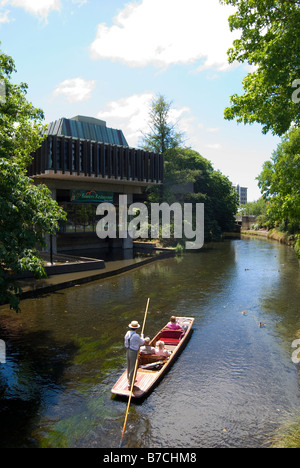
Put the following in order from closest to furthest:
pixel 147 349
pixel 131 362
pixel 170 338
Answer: pixel 131 362 < pixel 147 349 < pixel 170 338

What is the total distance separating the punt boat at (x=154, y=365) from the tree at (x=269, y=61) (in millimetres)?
7943

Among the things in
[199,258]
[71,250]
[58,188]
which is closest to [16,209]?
[58,188]

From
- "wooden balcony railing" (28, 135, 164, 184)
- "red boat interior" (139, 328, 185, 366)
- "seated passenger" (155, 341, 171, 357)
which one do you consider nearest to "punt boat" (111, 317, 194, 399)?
"red boat interior" (139, 328, 185, 366)

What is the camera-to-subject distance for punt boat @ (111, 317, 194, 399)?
8656 millimetres

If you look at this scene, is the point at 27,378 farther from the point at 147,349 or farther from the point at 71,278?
the point at 71,278

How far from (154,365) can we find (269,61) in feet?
32.7

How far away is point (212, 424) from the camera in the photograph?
7.81 m

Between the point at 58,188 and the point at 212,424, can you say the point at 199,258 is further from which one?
the point at 212,424

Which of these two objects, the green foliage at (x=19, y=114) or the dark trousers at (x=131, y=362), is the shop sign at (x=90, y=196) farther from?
the dark trousers at (x=131, y=362)

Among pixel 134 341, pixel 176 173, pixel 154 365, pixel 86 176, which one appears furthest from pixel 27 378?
pixel 176 173

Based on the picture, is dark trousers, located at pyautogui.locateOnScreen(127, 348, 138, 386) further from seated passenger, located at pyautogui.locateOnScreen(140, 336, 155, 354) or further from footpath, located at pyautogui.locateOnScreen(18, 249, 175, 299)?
footpath, located at pyautogui.locateOnScreen(18, 249, 175, 299)

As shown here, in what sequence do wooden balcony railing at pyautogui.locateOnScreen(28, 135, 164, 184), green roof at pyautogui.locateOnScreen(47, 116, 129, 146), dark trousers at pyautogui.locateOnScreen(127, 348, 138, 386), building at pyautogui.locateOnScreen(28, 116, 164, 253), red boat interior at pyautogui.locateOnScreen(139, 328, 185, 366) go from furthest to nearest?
green roof at pyautogui.locateOnScreen(47, 116, 129, 146), building at pyautogui.locateOnScreen(28, 116, 164, 253), wooden balcony railing at pyautogui.locateOnScreen(28, 135, 164, 184), red boat interior at pyautogui.locateOnScreen(139, 328, 185, 366), dark trousers at pyautogui.locateOnScreen(127, 348, 138, 386)

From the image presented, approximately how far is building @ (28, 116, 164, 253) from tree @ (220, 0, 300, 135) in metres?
20.3

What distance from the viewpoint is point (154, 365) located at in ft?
32.8
